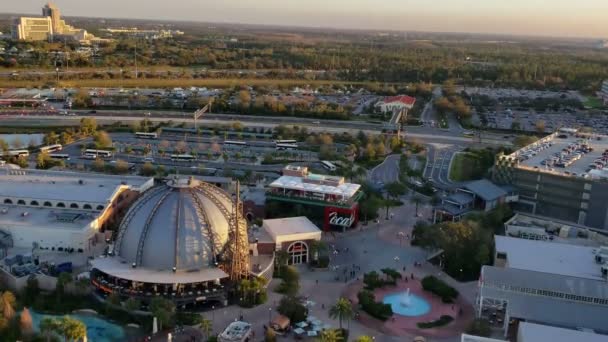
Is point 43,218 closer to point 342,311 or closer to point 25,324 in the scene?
point 25,324

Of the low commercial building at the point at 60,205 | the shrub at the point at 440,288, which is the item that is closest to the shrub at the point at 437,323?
the shrub at the point at 440,288

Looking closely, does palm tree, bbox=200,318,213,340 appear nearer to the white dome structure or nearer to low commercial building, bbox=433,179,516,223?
the white dome structure

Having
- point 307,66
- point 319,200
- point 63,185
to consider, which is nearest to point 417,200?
point 319,200

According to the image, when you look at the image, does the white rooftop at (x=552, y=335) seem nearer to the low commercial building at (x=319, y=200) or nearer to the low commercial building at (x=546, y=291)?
the low commercial building at (x=546, y=291)

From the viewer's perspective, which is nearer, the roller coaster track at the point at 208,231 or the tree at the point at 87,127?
the roller coaster track at the point at 208,231

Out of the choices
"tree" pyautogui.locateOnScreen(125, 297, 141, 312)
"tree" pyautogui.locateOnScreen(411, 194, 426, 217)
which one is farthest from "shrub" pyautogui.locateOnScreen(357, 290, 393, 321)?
"tree" pyautogui.locateOnScreen(411, 194, 426, 217)

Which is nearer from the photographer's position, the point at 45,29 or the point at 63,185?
the point at 63,185
